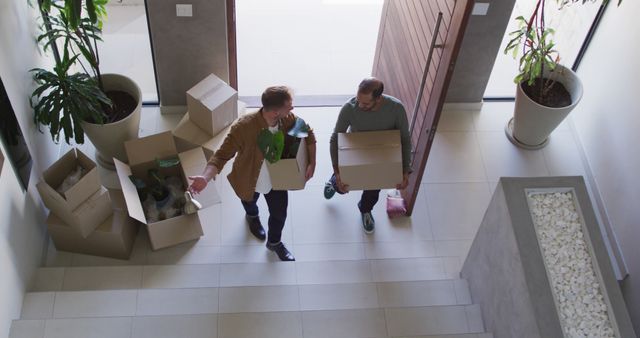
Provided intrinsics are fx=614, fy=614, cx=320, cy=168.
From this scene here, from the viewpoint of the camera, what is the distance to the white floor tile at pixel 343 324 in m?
3.40

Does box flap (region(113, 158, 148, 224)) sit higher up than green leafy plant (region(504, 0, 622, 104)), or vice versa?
green leafy plant (region(504, 0, 622, 104))

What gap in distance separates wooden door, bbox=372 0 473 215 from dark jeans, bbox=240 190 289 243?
3.15 ft

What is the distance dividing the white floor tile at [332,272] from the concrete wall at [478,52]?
1.84 m

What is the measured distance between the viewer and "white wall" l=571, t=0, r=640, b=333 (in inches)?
167

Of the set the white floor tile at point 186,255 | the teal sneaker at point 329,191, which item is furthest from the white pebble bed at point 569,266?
the white floor tile at point 186,255

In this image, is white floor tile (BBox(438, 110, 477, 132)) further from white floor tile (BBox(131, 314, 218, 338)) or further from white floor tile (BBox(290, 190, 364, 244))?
white floor tile (BBox(131, 314, 218, 338))

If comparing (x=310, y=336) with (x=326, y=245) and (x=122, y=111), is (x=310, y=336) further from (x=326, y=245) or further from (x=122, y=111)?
(x=122, y=111)

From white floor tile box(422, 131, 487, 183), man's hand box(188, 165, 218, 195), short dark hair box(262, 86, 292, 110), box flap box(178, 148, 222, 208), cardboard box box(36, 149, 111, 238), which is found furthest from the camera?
white floor tile box(422, 131, 487, 183)

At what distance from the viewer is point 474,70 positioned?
4.91 meters

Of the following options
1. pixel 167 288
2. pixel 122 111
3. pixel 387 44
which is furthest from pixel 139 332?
pixel 387 44

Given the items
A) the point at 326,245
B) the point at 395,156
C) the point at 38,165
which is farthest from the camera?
the point at 326,245

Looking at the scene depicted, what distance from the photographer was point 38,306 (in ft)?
11.6

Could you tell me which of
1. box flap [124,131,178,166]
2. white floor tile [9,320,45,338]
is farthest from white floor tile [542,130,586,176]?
white floor tile [9,320,45,338]

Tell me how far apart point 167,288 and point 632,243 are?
10.3ft
